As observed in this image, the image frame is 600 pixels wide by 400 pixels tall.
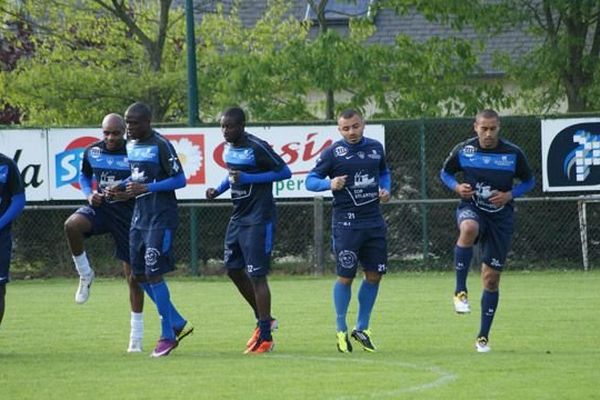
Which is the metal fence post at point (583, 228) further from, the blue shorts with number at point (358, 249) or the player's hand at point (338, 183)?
the player's hand at point (338, 183)

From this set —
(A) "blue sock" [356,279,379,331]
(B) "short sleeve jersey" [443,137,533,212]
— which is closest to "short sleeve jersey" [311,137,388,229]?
(A) "blue sock" [356,279,379,331]

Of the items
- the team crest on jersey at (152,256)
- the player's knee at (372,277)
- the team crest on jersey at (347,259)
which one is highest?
the team crest on jersey at (152,256)

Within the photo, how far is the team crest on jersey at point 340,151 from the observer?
13.3 m

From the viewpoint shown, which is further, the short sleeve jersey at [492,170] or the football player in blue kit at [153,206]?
the short sleeve jersey at [492,170]

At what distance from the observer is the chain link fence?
24312 mm

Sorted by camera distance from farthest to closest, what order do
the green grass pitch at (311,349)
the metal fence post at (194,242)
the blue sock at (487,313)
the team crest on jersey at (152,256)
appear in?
the metal fence post at (194,242)
the blue sock at (487,313)
the team crest on jersey at (152,256)
the green grass pitch at (311,349)

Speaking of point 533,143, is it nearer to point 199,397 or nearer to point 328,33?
point 328,33

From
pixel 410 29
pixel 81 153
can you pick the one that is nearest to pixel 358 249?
pixel 81 153

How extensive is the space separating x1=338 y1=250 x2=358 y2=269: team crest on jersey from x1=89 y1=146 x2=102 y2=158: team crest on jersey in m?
2.45

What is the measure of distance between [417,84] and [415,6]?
4.83 ft

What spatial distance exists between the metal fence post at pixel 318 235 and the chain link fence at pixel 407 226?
0.03m

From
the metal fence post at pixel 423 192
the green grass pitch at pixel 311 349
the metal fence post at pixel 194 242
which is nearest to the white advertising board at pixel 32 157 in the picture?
the metal fence post at pixel 194 242

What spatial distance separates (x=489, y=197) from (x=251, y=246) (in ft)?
7.01

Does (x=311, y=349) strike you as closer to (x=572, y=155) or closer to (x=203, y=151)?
(x=203, y=151)
